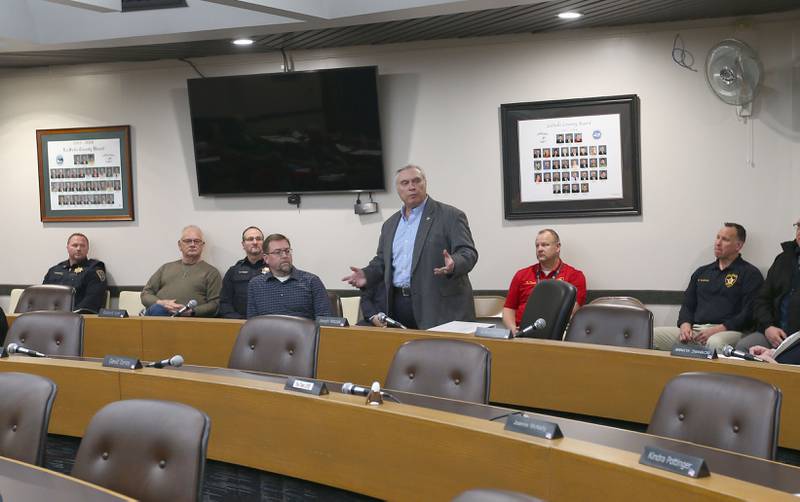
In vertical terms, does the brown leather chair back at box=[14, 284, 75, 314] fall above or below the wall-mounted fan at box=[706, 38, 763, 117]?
below

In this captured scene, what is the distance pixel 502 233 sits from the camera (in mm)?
6406

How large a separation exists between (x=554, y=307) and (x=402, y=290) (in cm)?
94

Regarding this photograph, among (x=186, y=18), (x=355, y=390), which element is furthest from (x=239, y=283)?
(x=355, y=390)

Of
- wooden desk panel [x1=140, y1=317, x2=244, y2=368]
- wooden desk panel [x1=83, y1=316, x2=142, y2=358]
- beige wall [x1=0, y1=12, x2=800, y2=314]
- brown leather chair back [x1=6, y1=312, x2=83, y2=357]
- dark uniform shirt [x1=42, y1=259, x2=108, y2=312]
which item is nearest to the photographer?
brown leather chair back [x1=6, y1=312, x2=83, y2=357]

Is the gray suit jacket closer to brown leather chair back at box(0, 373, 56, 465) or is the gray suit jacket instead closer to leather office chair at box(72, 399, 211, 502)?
brown leather chair back at box(0, 373, 56, 465)

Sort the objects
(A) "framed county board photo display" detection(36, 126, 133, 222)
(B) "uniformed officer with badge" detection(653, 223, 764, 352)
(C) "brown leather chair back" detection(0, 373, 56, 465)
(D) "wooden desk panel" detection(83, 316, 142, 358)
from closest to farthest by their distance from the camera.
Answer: (C) "brown leather chair back" detection(0, 373, 56, 465) → (D) "wooden desk panel" detection(83, 316, 142, 358) → (B) "uniformed officer with badge" detection(653, 223, 764, 352) → (A) "framed county board photo display" detection(36, 126, 133, 222)

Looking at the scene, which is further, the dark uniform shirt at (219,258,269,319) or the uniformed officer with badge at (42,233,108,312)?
the uniformed officer with badge at (42,233,108,312)

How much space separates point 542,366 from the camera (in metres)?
3.99

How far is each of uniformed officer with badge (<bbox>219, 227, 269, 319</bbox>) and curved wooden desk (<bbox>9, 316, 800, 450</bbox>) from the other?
1.31 metres

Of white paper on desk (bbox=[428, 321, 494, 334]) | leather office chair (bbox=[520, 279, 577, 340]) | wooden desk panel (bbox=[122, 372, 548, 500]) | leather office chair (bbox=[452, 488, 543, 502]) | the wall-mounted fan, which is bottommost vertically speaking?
wooden desk panel (bbox=[122, 372, 548, 500])

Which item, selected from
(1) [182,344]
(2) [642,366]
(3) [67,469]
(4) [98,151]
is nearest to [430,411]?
(2) [642,366]

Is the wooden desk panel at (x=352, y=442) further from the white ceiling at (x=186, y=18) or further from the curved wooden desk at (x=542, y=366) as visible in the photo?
the white ceiling at (x=186, y=18)

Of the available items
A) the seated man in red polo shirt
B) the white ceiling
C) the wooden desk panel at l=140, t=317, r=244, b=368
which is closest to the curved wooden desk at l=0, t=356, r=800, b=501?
the wooden desk panel at l=140, t=317, r=244, b=368

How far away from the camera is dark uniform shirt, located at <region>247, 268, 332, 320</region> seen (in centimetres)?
512
